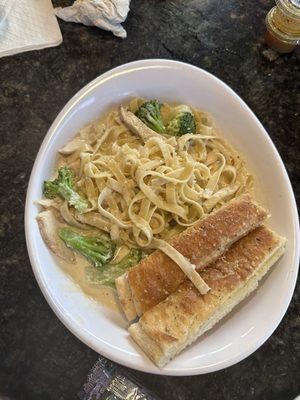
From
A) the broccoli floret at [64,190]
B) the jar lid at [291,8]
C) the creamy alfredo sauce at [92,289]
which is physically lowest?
the creamy alfredo sauce at [92,289]

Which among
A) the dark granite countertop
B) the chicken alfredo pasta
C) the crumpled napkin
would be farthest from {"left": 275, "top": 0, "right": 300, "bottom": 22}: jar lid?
the crumpled napkin

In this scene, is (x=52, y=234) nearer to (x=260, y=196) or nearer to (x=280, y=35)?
(x=260, y=196)

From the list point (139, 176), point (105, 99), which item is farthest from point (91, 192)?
point (105, 99)

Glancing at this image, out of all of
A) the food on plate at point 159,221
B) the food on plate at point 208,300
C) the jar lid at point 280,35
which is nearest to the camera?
the food on plate at point 208,300

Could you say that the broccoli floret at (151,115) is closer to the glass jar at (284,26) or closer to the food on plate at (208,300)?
the food on plate at (208,300)

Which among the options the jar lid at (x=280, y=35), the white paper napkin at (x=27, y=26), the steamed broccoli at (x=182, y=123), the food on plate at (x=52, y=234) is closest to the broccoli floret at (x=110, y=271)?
the food on plate at (x=52, y=234)

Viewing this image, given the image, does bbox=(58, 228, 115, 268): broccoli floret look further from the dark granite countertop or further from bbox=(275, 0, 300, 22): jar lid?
bbox=(275, 0, 300, 22): jar lid

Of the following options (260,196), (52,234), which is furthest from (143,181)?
(260,196)
